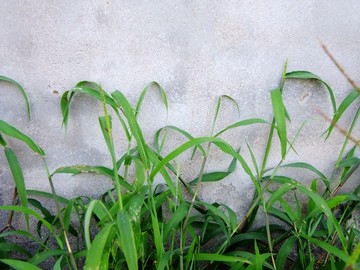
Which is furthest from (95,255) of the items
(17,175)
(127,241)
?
(17,175)

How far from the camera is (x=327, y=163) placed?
1.61 meters

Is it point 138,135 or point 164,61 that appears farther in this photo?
point 164,61

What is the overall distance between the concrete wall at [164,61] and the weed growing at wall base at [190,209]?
0.13 feet

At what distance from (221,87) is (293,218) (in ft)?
1.43

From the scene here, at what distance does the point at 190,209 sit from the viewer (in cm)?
130

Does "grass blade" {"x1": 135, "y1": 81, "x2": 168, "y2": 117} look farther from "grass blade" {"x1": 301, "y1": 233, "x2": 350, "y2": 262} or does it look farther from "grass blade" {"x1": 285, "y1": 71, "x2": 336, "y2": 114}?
"grass blade" {"x1": 301, "y1": 233, "x2": 350, "y2": 262}

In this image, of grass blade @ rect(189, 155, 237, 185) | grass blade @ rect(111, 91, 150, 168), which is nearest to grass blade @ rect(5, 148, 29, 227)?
grass blade @ rect(111, 91, 150, 168)

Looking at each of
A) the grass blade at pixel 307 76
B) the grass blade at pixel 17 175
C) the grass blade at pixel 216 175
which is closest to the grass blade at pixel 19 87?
the grass blade at pixel 17 175

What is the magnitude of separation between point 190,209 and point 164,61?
1.47ft

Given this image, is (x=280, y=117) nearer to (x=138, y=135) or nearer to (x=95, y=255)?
(x=138, y=135)

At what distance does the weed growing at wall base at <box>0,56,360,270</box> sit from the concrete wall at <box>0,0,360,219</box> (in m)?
0.04

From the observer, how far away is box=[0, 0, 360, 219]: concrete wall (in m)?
1.42

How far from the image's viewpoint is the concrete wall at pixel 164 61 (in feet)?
4.66

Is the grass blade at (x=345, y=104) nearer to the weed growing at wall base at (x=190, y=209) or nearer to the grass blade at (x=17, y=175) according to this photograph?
the weed growing at wall base at (x=190, y=209)
